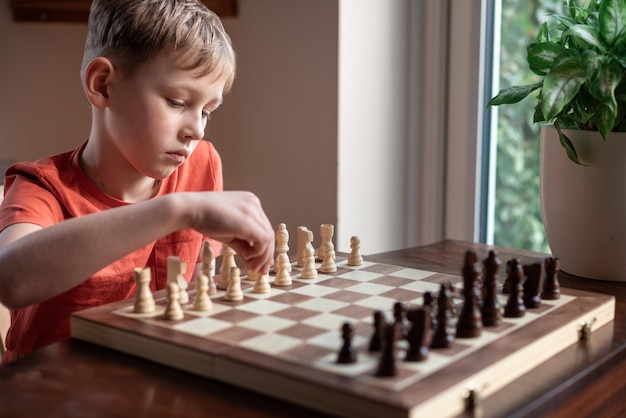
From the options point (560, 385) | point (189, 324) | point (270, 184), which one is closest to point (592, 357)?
point (560, 385)

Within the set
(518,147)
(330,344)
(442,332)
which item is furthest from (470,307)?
(518,147)

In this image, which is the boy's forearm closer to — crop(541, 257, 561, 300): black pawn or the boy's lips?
the boy's lips

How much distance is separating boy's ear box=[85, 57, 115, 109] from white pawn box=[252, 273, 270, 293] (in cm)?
52

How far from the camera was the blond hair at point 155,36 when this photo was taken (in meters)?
1.41

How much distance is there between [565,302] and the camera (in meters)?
1.12

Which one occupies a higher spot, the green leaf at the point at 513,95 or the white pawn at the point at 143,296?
the green leaf at the point at 513,95

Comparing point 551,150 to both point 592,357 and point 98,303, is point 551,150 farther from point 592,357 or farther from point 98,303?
point 98,303

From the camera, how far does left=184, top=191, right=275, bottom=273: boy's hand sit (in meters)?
1.13

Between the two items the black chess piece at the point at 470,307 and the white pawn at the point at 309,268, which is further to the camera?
the white pawn at the point at 309,268

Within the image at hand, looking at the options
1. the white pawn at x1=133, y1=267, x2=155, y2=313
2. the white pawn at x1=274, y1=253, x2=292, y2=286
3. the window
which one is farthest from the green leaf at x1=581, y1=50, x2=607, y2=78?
the window

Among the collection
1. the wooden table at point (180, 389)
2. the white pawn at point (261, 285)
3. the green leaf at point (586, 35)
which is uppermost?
the green leaf at point (586, 35)

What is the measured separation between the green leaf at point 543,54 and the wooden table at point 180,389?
0.58m

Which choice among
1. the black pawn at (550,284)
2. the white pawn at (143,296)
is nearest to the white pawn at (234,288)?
the white pawn at (143,296)

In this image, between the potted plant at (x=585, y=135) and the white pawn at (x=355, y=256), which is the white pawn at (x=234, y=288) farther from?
the potted plant at (x=585, y=135)
